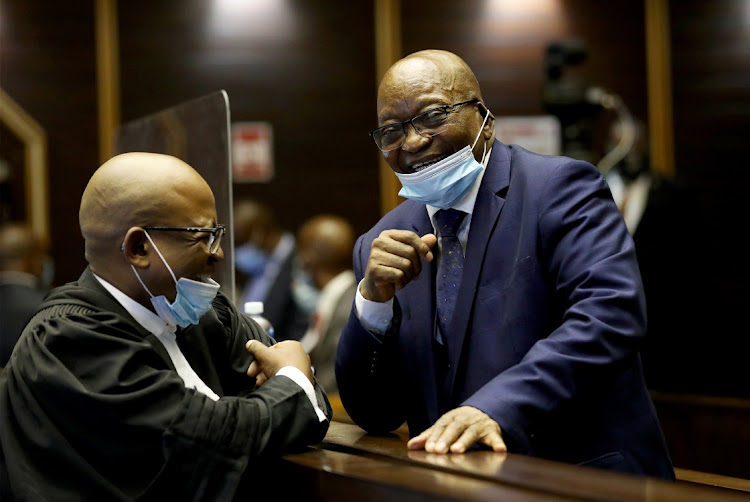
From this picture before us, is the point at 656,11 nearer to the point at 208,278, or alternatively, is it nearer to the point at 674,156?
the point at 674,156

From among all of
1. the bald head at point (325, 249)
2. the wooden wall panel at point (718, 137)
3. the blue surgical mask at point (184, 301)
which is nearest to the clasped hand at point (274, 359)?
the blue surgical mask at point (184, 301)

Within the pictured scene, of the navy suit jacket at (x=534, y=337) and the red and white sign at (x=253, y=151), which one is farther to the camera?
the red and white sign at (x=253, y=151)

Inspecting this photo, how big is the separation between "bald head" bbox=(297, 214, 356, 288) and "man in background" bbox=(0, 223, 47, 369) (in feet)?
4.59

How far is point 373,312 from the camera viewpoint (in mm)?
2002

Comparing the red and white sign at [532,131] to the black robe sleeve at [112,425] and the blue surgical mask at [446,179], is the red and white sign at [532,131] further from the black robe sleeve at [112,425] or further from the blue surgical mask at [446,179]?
the black robe sleeve at [112,425]

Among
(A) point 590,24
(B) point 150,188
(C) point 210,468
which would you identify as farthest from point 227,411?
(A) point 590,24

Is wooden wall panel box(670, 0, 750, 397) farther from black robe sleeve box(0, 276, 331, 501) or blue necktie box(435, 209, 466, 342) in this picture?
black robe sleeve box(0, 276, 331, 501)

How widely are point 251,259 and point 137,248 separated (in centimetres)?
394

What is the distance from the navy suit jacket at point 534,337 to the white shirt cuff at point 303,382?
26 cm

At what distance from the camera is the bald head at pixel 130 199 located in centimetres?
176

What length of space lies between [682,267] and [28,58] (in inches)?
159

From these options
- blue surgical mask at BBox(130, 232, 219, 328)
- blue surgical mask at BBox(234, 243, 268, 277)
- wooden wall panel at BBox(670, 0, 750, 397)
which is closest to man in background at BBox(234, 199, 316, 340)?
blue surgical mask at BBox(234, 243, 268, 277)

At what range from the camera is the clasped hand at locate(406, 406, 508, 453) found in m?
1.58

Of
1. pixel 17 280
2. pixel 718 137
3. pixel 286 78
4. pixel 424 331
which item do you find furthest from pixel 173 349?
pixel 718 137
